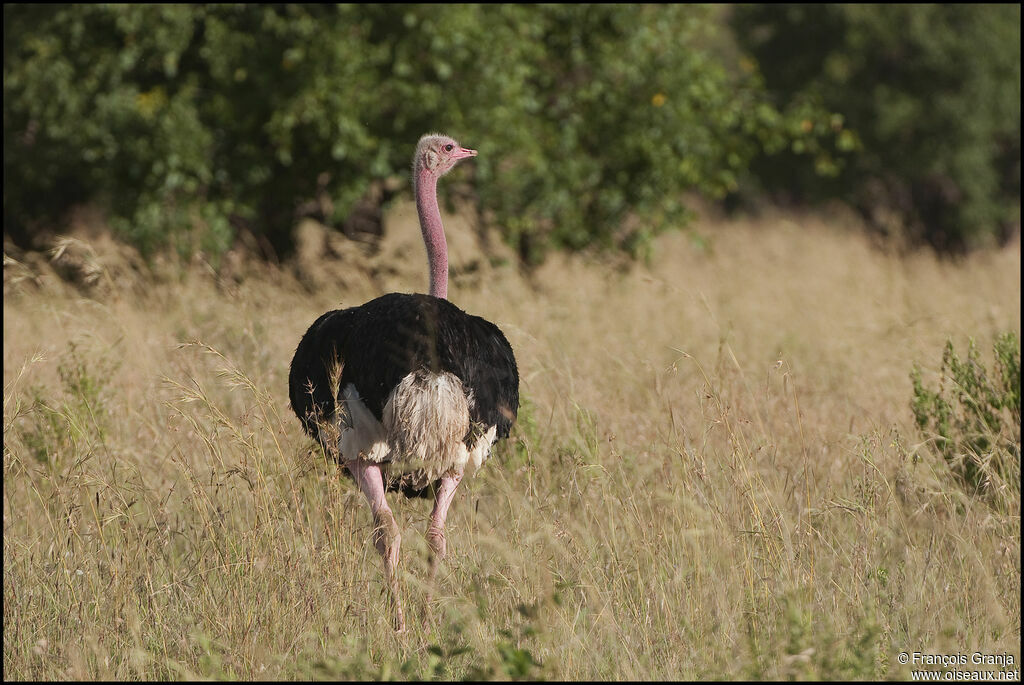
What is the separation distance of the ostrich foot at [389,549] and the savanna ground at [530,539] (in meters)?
0.06

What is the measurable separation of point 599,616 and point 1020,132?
54.5 feet

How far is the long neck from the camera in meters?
4.76

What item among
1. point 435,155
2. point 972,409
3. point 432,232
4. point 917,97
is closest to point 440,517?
point 432,232

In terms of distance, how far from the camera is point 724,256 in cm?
1433

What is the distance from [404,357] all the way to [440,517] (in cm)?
64

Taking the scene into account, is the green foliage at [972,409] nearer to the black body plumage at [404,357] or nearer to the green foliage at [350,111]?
the black body plumage at [404,357]

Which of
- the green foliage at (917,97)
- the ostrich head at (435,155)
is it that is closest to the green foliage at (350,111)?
the ostrich head at (435,155)

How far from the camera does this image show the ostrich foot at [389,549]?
3.66m

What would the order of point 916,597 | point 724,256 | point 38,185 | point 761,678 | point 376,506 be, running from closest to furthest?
1. point 761,678
2. point 916,597
3. point 376,506
4. point 38,185
5. point 724,256

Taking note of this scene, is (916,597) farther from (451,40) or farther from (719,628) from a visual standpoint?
(451,40)

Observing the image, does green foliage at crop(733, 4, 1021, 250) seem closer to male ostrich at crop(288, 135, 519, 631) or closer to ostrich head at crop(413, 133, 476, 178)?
ostrich head at crop(413, 133, 476, 178)

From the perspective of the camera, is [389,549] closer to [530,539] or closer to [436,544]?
[436,544]

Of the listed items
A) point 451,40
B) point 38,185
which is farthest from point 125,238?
point 451,40

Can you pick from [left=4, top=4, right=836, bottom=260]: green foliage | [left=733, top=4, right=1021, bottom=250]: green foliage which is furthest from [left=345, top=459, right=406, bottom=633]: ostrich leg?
[left=733, top=4, right=1021, bottom=250]: green foliage
